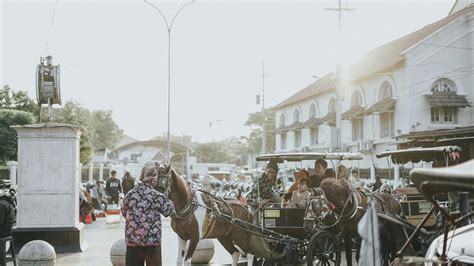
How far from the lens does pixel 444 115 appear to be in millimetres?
37688

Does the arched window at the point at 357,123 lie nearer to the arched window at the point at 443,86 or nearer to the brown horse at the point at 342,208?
the arched window at the point at 443,86

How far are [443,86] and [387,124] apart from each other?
168 inches

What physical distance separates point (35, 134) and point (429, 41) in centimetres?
2795

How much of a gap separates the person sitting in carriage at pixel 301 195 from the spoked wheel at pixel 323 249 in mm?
785

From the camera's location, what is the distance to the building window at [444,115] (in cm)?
3750

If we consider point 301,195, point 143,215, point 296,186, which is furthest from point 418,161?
point 143,215

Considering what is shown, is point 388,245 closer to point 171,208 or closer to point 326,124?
point 171,208

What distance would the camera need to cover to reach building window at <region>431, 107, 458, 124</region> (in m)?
37.5

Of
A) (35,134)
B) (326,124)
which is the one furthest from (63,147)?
(326,124)

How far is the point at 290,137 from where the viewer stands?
2459 inches

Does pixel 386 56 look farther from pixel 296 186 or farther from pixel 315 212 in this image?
pixel 315 212

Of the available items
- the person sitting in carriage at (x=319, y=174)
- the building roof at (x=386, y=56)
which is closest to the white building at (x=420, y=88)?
the building roof at (x=386, y=56)

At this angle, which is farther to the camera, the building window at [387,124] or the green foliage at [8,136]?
the green foliage at [8,136]

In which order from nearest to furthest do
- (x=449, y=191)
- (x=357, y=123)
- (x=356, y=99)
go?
1. (x=449, y=191)
2. (x=357, y=123)
3. (x=356, y=99)
